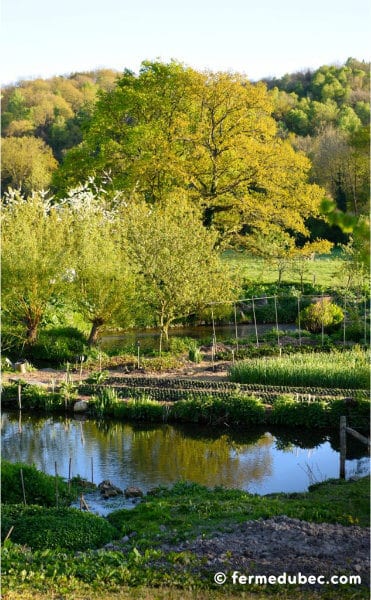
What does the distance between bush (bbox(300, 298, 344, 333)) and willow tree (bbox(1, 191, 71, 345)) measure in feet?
26.2

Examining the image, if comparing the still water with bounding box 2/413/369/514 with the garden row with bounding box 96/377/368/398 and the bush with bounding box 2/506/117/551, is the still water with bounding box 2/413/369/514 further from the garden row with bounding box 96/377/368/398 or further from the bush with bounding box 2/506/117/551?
the bush with bounding box 2/506/117/551

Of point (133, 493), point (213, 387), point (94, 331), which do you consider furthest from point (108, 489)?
point (94, 331)

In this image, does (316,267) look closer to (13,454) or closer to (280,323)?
(280,323)

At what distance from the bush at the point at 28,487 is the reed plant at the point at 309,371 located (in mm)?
8039

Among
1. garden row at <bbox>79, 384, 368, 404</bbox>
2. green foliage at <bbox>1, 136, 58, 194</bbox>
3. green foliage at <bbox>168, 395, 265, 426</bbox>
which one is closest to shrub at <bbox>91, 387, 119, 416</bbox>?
garden row at <bbox>79, 384, 368, 404</bbox>

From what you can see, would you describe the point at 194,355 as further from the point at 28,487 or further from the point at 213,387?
the point at 28,487

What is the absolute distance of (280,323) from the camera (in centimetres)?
2945

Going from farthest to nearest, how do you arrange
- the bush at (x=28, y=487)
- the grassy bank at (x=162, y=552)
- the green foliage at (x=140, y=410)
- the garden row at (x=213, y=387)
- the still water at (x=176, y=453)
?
the garden row at (x=213, y=387)
the green foliage at (x=140, y=410)
the still water at (x=176, y=453)
the bush at (x=28, y=487)
the grassy bank at (x=162, y=552)

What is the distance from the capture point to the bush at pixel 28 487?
11.9m

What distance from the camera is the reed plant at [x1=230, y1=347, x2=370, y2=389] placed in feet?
61.7

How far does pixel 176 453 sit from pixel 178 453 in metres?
0.04

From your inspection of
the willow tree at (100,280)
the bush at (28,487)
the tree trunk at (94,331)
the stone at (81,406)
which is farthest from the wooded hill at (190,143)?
the bush at (28,487)

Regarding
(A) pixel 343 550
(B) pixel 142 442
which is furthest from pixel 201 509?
(B) pixel 142 442

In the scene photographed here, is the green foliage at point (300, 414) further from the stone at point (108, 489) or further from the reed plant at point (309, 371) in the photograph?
the stone at point (108, 489)
